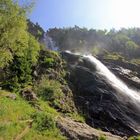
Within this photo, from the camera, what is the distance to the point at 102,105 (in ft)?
178

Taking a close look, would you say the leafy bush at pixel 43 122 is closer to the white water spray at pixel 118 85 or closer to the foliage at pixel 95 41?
the white water spray at pixel 118 85

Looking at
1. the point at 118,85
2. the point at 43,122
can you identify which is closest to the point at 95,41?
the point at 118,85

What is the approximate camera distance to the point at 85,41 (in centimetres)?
16388

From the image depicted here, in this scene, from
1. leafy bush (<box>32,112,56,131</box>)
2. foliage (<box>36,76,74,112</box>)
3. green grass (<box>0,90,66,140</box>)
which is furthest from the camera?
foliage (<box>36,76,74,112</box>)

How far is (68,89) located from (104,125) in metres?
10.7

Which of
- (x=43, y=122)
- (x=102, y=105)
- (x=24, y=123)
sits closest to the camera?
(x=24, y=123)

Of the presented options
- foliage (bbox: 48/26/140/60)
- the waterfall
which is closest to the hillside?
the waterfall

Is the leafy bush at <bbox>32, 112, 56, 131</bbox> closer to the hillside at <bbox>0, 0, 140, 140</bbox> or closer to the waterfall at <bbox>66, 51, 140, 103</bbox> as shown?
the hillside at <bbox>0, 0, 140, 140</bbox>

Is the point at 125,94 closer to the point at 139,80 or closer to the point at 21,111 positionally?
the point at 139,80

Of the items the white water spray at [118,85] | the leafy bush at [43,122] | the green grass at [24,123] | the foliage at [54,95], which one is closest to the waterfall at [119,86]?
the white water spray at [118,85]

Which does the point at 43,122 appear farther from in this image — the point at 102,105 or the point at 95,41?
the point at 95,41

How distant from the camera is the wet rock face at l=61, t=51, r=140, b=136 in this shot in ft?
162

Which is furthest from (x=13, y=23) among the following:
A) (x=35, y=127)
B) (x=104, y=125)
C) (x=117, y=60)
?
(x=117, y=60)

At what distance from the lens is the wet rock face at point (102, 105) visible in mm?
49375
